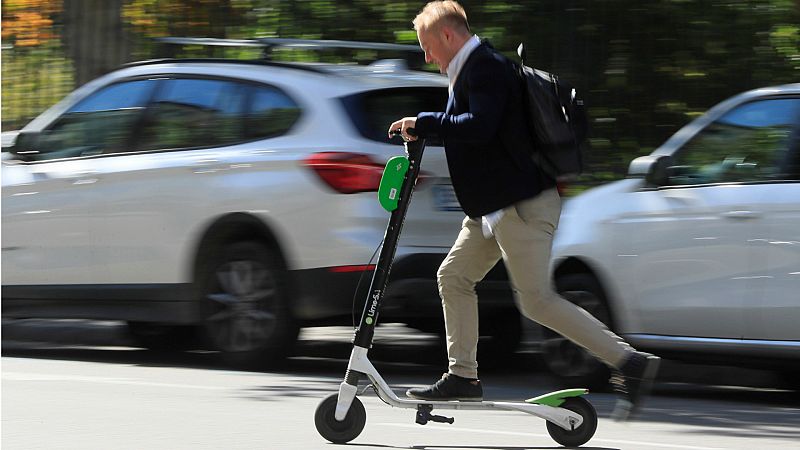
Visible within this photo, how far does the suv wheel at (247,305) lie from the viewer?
8.78m

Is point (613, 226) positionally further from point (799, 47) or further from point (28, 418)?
point (799, 47)

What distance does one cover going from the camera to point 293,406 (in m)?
7.56

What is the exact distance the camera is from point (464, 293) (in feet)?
20.5

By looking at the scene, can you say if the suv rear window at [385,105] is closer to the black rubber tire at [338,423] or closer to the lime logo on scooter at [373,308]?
the lime logo on scooter at [373,308]

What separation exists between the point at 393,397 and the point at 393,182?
0.83m

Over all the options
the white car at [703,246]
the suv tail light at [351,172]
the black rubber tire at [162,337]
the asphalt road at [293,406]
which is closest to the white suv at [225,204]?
the suv tail light at [351,172]

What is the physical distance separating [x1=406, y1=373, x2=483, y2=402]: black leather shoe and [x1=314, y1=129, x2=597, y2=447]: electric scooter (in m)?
0.03

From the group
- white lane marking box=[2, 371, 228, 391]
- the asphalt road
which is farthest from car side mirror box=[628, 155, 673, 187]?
white lane marking box=[2, 371, 228, 391]

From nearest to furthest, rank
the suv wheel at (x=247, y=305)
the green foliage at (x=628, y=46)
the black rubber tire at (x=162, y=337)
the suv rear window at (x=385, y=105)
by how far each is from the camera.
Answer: the suv rear window at (x=385, y=105) → the suv wheel at (x=247, y=305) → the black rubber tire at (x=162, y=337) → the green foliage at (x=628, y=46)

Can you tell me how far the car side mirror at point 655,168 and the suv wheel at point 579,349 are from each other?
608 mm

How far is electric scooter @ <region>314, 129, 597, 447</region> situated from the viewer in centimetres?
614

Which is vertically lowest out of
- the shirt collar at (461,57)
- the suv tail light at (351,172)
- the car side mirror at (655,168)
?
the suv tail light at (351,172)

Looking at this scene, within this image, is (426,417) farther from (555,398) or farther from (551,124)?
(551,124)

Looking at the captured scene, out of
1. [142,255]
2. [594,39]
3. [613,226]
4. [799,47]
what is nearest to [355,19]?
[594,39]
